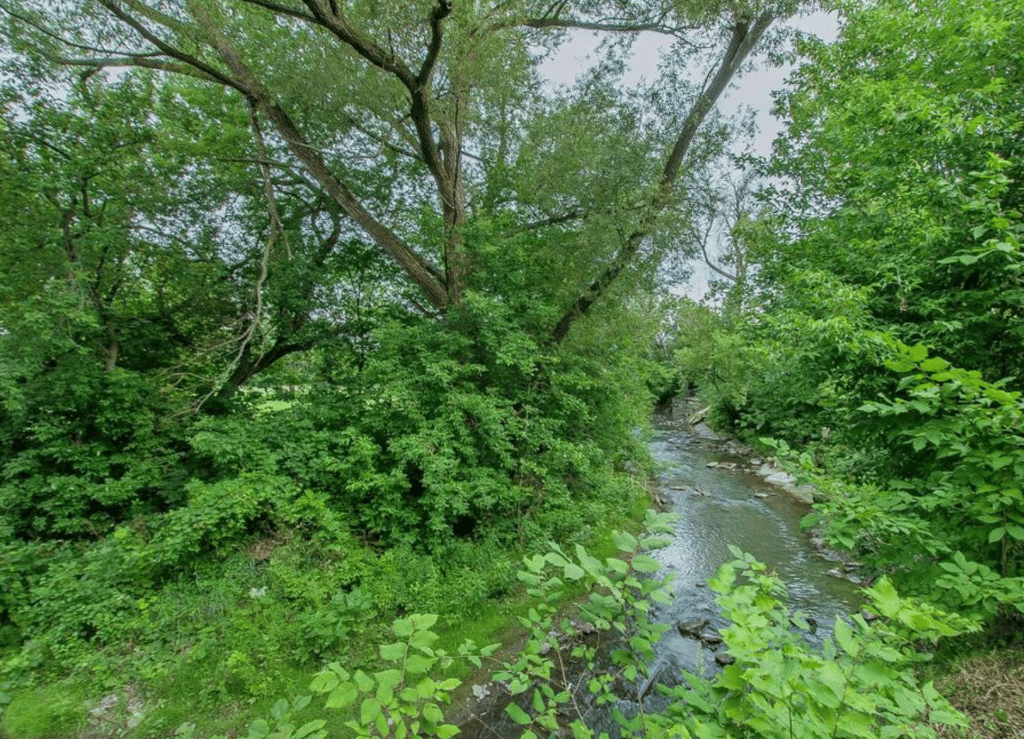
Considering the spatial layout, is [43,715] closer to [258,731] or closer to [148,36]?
[258,731]

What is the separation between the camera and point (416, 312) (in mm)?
8805

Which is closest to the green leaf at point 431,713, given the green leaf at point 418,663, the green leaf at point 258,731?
the green leaf at point 418,663

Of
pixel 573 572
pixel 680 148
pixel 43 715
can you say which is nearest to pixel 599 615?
pixel 573 572

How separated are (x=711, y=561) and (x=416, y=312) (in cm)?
732

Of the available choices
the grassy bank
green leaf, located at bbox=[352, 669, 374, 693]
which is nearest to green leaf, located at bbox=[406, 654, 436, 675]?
green leaf, located at bbox=[352, 669, 374, 693]

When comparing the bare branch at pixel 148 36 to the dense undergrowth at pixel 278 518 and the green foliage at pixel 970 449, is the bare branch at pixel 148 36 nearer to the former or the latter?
the dense undergrowth at pixel 278 518

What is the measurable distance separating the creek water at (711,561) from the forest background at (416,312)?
1.45 metres

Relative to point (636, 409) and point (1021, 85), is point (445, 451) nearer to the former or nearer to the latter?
point (636, 409)

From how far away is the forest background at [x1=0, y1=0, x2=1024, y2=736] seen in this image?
128 inches

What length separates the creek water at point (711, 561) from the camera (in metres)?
4.91

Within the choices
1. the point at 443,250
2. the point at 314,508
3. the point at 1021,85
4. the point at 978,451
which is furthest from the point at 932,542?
the point at 443,250

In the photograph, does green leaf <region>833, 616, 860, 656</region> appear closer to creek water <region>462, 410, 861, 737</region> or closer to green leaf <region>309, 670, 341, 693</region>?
green leaf <region>309, 670, 341, 693</region>

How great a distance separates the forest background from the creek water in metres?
1.45

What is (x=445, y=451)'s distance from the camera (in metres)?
6.09
